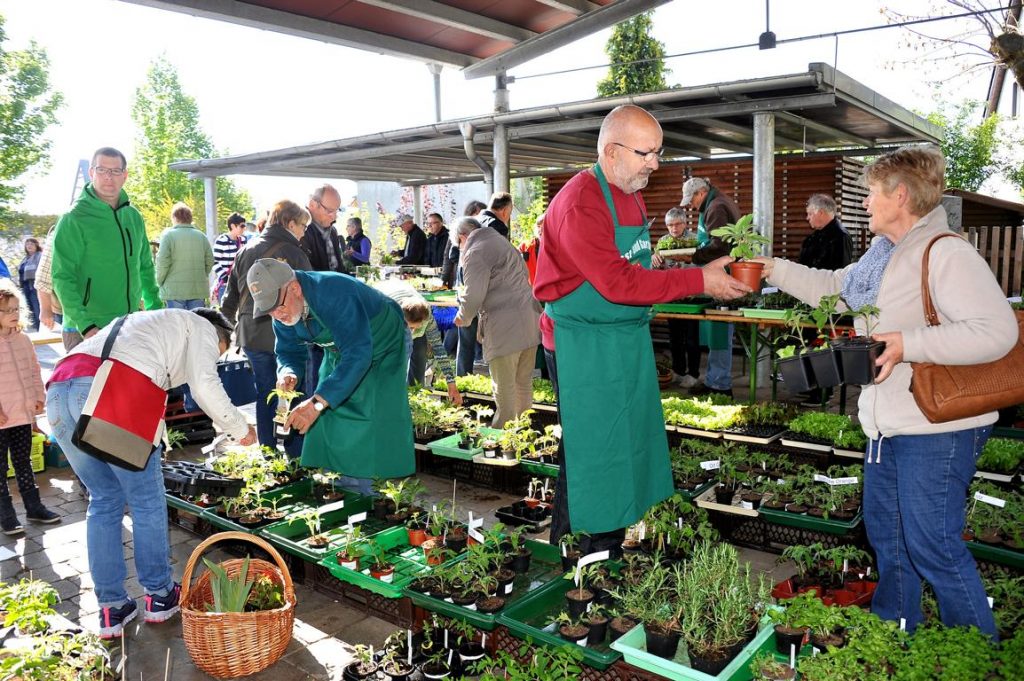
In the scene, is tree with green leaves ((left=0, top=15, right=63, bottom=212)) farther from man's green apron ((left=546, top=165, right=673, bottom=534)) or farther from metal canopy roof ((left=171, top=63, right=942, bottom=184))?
man's green apron ((left=546, top=165, right=673, bottom=534))

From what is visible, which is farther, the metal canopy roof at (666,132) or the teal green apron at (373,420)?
the metal canopy roof at (666,132)

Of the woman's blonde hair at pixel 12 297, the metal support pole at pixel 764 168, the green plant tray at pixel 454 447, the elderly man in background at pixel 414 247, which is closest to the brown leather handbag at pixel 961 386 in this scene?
the green plant tray at pixel 454 447

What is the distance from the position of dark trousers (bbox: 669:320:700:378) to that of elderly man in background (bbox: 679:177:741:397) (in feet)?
1.00

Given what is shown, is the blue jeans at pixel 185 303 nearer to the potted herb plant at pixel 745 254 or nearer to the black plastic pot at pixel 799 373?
the potted herb plant at pixel 745 254

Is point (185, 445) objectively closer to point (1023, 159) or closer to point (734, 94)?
point (734, 94)

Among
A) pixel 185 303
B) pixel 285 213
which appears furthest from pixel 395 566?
pixel 185 303

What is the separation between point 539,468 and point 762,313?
228 cm

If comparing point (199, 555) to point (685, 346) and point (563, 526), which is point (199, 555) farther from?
point (685, 346)

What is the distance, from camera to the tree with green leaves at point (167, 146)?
3628cm

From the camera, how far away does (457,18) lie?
7102 mm

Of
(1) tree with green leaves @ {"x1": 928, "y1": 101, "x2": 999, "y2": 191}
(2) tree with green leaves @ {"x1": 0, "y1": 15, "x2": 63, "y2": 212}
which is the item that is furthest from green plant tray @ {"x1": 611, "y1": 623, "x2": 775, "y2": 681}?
(2) tree with green leaves @ {"x1": 0, "y1": 15, "x2": 63, "y2": 212}

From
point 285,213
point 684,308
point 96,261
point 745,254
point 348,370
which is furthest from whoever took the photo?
point 684,308

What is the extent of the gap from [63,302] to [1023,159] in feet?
80.0

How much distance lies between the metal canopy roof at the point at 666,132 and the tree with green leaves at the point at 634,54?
447 inches
